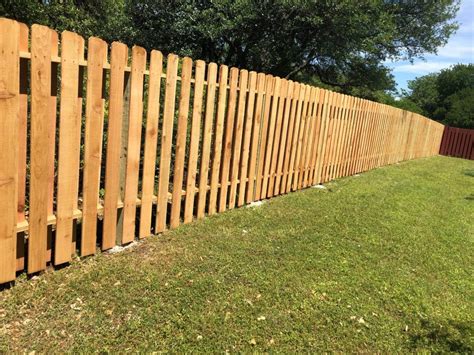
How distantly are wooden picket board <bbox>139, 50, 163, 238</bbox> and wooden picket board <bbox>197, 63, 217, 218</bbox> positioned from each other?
81 centimetres

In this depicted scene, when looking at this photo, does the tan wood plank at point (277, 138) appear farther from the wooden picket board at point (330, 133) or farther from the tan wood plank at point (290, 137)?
the wooden picket board at point (330, 133)

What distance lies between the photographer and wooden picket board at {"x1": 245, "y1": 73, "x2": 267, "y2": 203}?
17.8 ft

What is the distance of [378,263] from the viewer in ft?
13.6

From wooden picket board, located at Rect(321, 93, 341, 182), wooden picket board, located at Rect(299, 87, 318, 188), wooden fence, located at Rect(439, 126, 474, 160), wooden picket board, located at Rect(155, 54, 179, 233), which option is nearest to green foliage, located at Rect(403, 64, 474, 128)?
wooden fence, located at Rect(439, 126, 474, 160)

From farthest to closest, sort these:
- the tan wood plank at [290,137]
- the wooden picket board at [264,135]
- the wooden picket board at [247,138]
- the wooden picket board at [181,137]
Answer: the tan wood plank at [290,137]
the wooden picket board at [264,135]
the wooden picket board at [247,138]
the wooden picket board at [181,137]

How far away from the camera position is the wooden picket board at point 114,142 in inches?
130

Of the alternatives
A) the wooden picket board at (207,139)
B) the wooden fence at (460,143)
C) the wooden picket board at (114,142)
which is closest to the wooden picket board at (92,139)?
the wooden picket board at (114,142)

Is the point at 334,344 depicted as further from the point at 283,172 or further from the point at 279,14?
the point at 279,14

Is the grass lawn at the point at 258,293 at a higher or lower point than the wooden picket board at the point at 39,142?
lower

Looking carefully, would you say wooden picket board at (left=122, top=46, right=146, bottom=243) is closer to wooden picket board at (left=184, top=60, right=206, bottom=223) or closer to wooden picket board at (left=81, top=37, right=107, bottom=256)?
wooden picket board at (left=81, top=37, right=107, bottom=256)

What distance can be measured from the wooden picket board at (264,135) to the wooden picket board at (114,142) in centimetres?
264

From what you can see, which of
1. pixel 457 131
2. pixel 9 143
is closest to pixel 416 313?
pixel 9 143

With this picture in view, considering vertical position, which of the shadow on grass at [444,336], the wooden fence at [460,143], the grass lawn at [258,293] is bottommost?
the shadow on grass at [444,336]

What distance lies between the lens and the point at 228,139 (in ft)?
16.6
